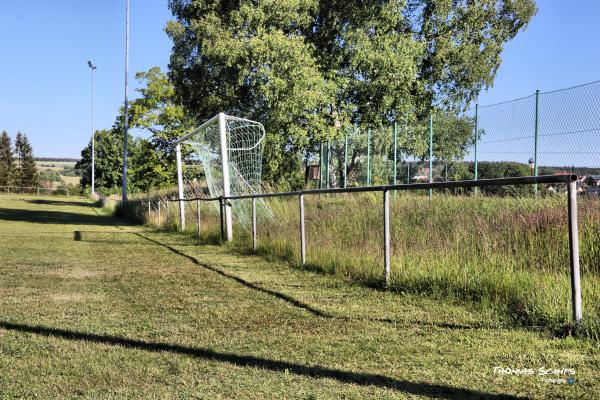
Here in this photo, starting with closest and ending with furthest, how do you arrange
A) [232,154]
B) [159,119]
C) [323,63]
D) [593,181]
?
1. [593,181]
2. [232,154]
3. [323,63]
4. [159,119]

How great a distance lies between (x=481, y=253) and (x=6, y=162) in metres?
124

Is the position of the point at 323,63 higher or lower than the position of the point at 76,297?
higher

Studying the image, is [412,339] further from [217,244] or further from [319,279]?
[217,244]

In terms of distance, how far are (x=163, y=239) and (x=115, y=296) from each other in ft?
34.3

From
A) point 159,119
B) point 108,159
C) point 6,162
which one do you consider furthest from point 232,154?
point 6,162

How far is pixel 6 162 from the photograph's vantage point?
116m

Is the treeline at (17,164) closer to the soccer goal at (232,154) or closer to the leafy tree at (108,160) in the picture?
the leafy tree at (108,160)

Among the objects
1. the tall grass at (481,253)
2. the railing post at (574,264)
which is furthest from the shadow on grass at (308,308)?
the railing post at (574,264)

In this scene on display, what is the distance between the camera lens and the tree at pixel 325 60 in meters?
24.2

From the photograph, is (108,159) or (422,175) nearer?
(422,175)

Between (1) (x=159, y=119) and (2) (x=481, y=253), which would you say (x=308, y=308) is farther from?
(1) (x=159, y=119)

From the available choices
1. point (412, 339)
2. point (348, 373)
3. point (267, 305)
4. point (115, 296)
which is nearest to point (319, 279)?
point (267, 305)

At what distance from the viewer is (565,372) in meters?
3.90

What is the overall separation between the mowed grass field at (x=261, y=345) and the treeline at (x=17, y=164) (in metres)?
116
